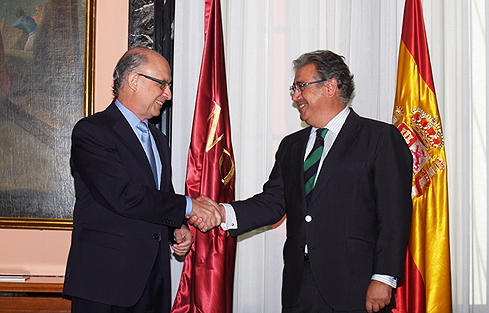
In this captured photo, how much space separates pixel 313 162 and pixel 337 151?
0.17 meters

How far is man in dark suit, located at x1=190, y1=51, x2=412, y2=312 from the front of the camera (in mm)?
2076

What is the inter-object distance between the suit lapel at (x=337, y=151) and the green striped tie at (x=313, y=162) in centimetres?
9

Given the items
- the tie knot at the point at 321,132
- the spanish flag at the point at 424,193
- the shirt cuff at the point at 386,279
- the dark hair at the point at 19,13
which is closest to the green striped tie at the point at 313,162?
the tie knot at the point at 321,132

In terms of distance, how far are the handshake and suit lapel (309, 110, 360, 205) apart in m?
0.74

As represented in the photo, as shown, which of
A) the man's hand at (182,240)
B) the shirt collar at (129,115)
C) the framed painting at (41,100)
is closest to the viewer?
the shirt collar at (129,115)

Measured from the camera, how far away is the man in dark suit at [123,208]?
6.81 ft

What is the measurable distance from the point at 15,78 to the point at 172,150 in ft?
4.31

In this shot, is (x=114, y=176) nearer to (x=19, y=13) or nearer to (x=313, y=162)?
(x=313, y=162)

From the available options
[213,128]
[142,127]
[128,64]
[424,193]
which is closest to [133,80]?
[128,64]

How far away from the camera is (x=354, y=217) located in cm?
216

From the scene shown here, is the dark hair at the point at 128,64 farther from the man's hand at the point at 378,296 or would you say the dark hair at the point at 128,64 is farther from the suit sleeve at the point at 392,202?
the man's hand at the point at 378,296

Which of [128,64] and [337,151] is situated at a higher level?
[128,64]

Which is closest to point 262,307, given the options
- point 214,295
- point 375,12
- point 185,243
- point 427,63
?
point 214,295

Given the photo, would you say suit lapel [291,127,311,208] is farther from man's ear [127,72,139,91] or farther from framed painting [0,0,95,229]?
framed painting [0,0,95,229]
